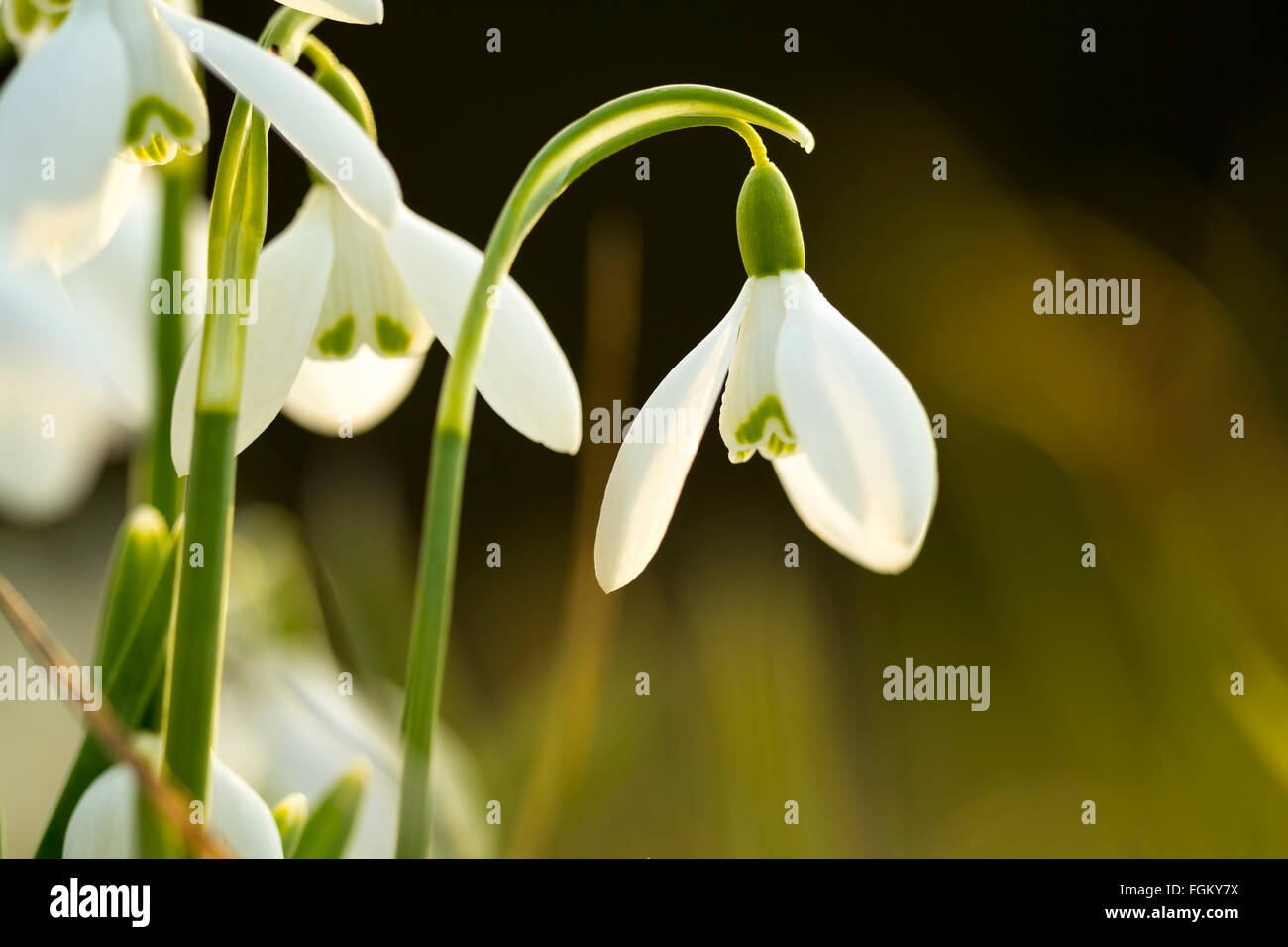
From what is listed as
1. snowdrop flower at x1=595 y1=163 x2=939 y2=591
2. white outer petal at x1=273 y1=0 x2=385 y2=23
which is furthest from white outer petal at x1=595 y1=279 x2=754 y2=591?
white outer petal at x1=273 y1=0 x2=385 y2=23

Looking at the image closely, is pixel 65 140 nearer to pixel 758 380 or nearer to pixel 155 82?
pixel 155 82

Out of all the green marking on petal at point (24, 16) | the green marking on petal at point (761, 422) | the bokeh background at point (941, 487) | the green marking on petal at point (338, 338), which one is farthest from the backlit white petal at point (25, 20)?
the bokeh background at point (941, 487)

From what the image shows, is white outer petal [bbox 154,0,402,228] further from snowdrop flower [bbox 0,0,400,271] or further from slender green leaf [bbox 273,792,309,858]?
slender green leaf [bbox 273,792,309,858]

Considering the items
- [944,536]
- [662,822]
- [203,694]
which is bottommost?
[662,822]

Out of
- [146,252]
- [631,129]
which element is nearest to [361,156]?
[631,129]

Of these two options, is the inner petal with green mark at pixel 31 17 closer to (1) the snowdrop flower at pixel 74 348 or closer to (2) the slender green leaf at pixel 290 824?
(1) the snowdrop flower at pixel 74 348

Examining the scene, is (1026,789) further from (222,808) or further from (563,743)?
(222,808)
